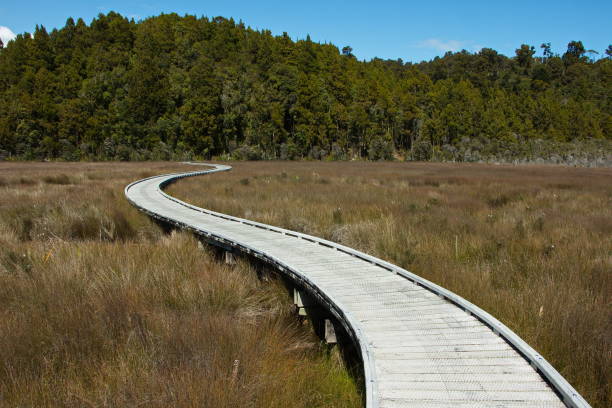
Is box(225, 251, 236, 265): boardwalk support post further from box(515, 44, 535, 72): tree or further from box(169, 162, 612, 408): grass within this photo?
box(515, 44, 535, 72): tree

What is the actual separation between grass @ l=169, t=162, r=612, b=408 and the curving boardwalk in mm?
574

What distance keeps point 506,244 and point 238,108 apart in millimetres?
58782

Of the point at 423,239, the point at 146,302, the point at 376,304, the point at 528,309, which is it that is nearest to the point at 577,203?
the point at 423,239

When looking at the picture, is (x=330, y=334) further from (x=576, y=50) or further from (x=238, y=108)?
(x=576, y=50)

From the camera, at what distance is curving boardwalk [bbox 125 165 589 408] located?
373cm

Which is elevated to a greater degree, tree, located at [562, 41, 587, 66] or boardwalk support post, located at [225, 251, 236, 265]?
tree, located at [562, 41, 587, 66]

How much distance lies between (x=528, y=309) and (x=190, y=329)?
3.92 m

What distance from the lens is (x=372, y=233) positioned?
10469 mm

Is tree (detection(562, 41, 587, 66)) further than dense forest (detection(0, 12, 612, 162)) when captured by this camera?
Yes

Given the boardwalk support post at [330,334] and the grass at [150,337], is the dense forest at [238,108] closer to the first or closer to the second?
the grass at [150,337]

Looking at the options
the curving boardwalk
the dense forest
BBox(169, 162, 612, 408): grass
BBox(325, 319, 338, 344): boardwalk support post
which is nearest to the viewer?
the curving boardwalk

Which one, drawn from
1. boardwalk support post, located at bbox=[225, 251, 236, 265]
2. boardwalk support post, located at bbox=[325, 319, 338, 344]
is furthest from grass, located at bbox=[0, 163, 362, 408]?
boardwalk support post, located at bbox=[225, 251, 236, 265]

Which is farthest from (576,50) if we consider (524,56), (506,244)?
(506,244)

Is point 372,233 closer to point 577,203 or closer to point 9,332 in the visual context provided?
point 9,332
